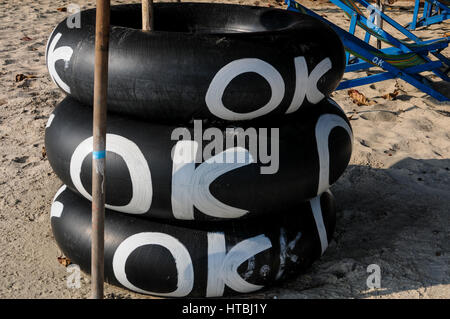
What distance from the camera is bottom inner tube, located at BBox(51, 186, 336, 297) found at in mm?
2137

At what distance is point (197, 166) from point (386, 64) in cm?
282

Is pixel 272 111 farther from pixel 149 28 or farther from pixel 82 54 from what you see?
pixel 82 54

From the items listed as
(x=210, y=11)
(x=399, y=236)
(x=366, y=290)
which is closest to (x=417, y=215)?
(x=399, y=236)

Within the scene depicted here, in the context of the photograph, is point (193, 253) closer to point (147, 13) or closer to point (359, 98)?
point (147, 13)

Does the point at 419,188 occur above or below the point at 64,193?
below

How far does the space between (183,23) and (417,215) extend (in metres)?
1.61

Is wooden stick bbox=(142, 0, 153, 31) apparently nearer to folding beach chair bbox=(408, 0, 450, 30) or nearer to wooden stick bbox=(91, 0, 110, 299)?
wooden stick bbox=(91, 0, 110, 299)

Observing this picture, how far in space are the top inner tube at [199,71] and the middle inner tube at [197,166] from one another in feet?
0.23

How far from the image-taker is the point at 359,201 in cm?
308

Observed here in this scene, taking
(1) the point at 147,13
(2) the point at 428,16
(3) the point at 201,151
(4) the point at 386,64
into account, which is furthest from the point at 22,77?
(2) the point at 428,16

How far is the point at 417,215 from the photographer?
2.92m

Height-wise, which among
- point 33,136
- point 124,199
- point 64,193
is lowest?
point 33,136

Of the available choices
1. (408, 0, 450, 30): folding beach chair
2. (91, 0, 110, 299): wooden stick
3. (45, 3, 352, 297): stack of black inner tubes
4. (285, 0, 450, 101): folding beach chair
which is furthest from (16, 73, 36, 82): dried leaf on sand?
(408, 0, 450, 30): folding beach chair

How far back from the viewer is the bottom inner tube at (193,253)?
2.14 m
